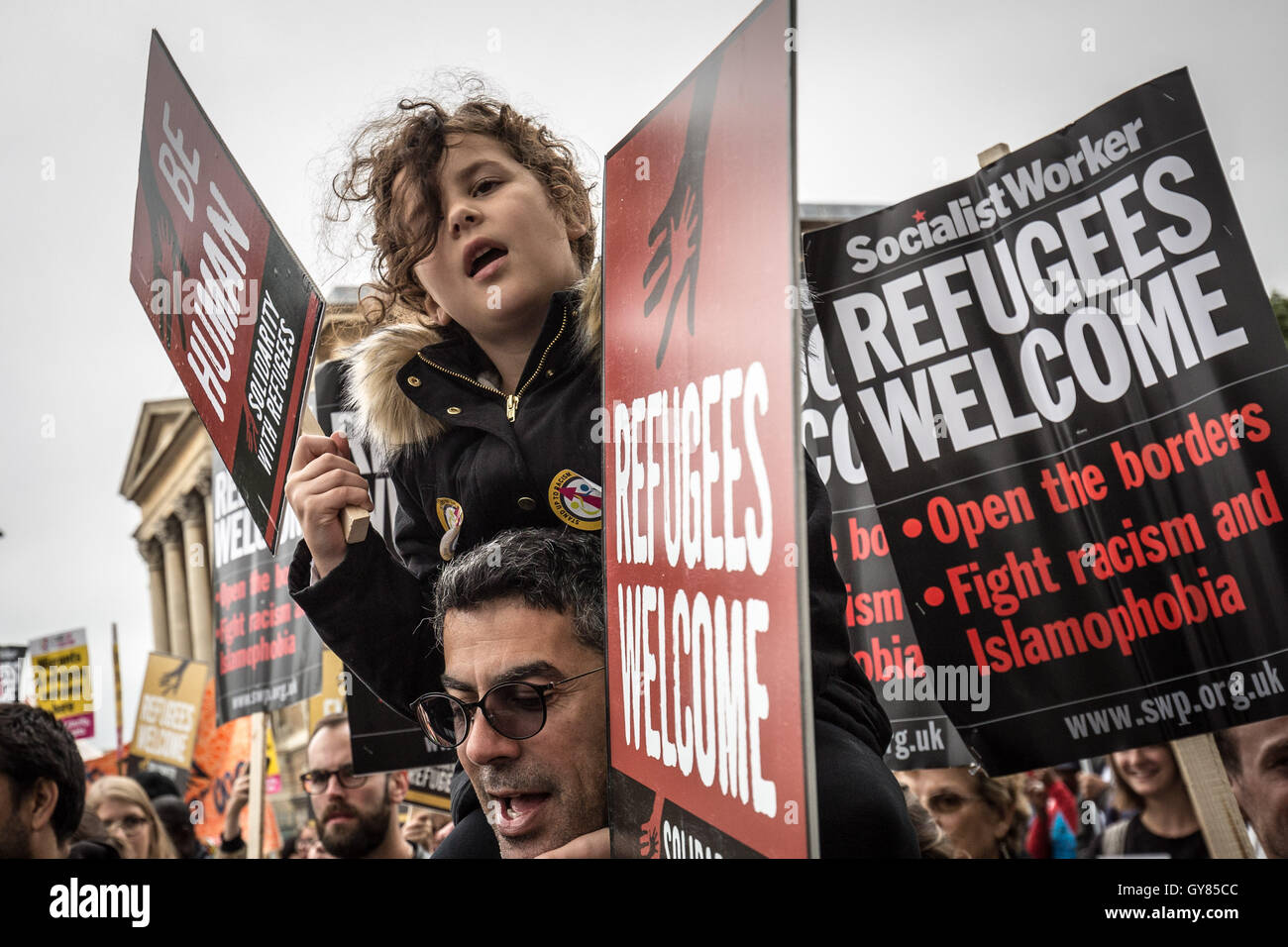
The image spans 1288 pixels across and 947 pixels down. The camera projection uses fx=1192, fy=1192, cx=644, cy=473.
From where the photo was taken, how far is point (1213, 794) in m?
2.46

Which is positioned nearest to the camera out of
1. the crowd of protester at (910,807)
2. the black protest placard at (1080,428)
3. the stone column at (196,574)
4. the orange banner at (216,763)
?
the black protest placard at (1080,428)

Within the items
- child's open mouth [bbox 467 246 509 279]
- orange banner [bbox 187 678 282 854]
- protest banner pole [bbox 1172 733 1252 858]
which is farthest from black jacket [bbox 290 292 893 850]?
orange banner [bbox 187 678 282 854]

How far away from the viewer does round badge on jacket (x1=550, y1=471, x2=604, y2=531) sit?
2.36m

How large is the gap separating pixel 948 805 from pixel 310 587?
1.87 metres

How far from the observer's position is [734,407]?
58.6 inches

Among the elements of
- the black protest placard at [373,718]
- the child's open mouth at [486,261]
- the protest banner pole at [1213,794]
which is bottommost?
the protest banner pole at [1213,794]

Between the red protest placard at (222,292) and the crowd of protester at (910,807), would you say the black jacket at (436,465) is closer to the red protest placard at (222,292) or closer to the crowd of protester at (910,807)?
the red protest placard at (222,292)

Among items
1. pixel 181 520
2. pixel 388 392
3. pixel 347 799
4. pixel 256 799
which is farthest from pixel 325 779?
pixel 388 392

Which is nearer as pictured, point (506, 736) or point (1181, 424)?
point (506, 736)

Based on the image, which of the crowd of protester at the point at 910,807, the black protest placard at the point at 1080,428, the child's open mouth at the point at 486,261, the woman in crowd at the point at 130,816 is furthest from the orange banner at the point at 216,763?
the black protest placard at the point at 1080,428

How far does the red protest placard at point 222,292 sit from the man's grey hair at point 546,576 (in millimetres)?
537

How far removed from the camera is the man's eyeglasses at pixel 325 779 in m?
3.50
